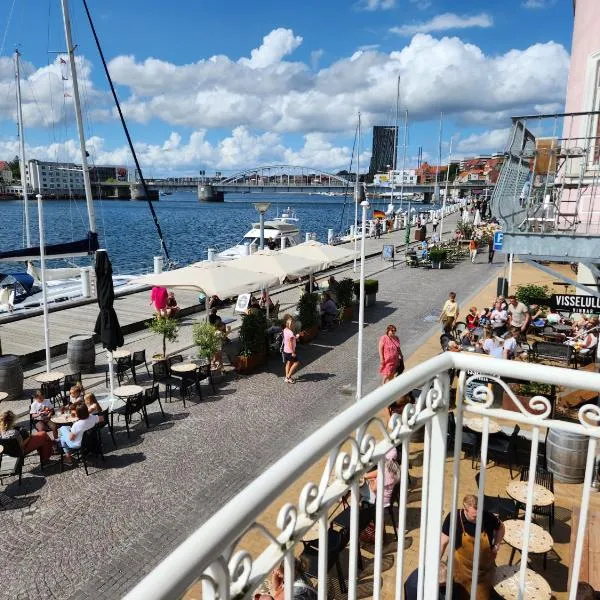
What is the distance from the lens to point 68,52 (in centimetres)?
1527

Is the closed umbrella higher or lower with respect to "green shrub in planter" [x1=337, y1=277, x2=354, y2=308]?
higher

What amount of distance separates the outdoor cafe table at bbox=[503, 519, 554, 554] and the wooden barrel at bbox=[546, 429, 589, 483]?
221 cm

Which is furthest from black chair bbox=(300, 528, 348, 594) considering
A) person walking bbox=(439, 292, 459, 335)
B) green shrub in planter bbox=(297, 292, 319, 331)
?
person walking bbox=(439, 292, 459, 335)

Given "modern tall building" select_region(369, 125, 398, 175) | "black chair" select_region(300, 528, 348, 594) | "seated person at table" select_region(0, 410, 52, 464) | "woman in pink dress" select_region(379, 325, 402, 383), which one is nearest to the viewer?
"black chair" select_region(300, 528, 348, 594)

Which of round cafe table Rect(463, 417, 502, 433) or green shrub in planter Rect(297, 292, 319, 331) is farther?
green shrub in planter Rect(297, 292, 319, 331)

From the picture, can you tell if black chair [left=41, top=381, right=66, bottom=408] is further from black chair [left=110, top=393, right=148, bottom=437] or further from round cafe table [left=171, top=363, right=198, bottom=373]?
round cafe table [left=171, top=363, right=198, bottom=373]

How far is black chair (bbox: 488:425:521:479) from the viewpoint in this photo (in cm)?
778

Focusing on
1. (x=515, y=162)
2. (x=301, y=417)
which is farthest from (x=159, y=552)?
(x=515, y=162)

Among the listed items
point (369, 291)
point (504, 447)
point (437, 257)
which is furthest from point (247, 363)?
point (437, 257)

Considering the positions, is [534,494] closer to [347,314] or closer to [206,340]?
[206,340]

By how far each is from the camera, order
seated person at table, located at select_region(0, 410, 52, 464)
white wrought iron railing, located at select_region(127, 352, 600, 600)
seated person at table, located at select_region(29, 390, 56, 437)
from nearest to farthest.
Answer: white wrought iron railing, located at select_region(127, 352, 600, 600)
seated person at table, located at select_region(0, 410, 52, 464)
seated person at table, located at select_region(29, 390, 56, 437)

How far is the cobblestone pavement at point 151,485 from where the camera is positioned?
5926 mm

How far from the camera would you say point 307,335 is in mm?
15000

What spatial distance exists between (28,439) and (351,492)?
773 cm
